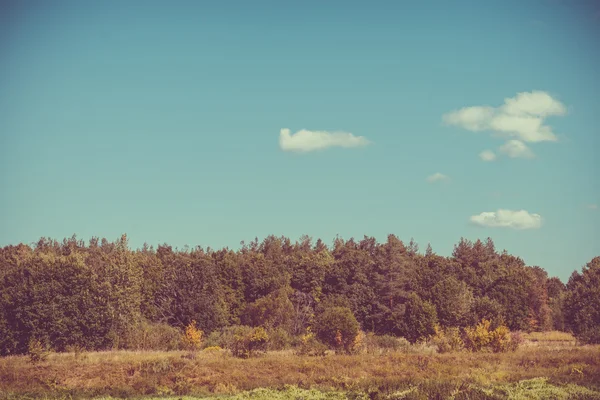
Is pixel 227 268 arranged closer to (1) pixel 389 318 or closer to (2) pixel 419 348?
(1) pixel 389 318

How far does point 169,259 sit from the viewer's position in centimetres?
7756

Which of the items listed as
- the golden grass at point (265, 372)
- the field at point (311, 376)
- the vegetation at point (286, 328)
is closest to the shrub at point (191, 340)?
the vegetation at point (286, 328)

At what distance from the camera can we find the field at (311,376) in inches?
1177

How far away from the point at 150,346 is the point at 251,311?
20.4 meters

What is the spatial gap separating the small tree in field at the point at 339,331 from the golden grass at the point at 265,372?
3626 millimetres

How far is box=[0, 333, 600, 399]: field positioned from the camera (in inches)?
1177

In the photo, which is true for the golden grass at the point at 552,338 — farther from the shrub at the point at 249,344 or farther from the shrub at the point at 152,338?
the shrub at the point at 152,338

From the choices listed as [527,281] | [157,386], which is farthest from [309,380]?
[527,281]

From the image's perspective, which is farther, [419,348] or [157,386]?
[419,348]

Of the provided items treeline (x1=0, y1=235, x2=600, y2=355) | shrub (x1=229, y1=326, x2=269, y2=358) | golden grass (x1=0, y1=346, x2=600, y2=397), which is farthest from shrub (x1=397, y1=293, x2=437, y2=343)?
shrub (x1=229, y1=326, x2=269, y2=358)

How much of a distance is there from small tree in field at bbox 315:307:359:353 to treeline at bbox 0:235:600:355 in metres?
7.16

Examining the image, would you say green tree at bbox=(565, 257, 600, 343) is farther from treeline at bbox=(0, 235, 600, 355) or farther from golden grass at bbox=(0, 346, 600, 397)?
golden grass at bbox=(0, 346, 600, 397)

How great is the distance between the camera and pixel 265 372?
1409 inches

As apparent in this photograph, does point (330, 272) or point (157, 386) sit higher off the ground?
point (330, 272)
